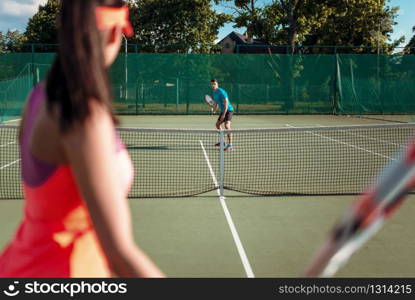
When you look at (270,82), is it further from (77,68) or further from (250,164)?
(77,68)

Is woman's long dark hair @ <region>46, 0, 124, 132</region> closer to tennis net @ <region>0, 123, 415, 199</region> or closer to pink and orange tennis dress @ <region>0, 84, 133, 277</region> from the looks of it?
pink and orange tennis dress @ <region>0, 84, 133, 277</region>

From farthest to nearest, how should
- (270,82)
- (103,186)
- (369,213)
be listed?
(270,82) → (103,186) → (369,213)

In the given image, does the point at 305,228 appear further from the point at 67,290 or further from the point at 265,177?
the point at 67,290

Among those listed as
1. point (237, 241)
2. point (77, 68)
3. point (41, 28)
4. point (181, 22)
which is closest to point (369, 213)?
point (77, 68)

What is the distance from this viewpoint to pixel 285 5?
3275 centimetres

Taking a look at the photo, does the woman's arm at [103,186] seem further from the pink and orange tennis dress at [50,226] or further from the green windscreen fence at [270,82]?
the green windscreen fence at [270,82]

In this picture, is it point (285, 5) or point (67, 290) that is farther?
point (285, 5)

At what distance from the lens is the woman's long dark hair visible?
957mm

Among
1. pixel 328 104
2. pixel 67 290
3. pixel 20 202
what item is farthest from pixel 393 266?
pixel 328 104

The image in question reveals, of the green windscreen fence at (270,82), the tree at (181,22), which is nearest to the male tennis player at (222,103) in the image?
the green windscreen fence at (270,82)

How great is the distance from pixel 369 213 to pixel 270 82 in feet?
79.6

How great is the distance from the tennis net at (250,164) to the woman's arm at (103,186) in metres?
5.57

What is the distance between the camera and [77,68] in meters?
0.99

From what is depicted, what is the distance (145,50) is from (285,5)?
1016 centimetres
